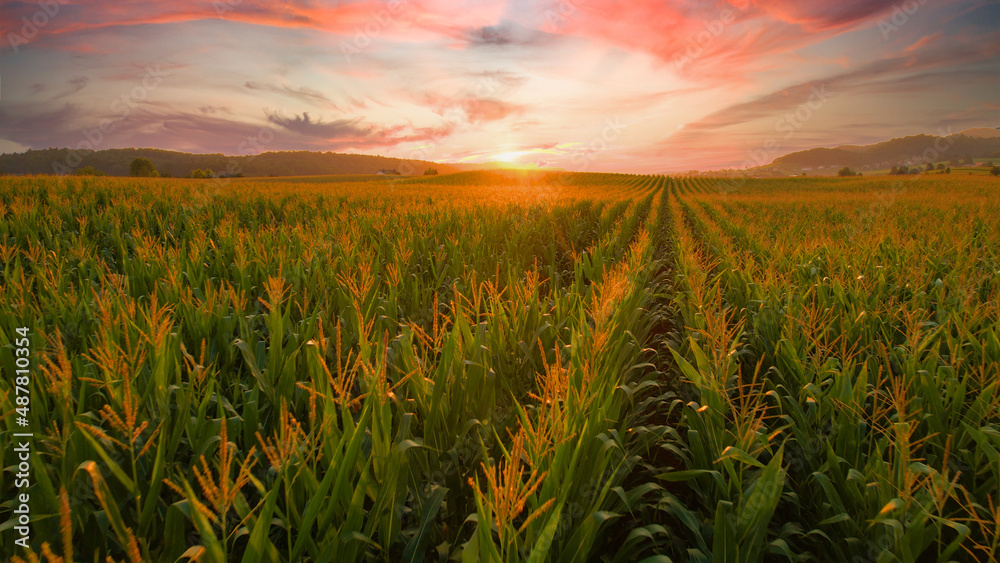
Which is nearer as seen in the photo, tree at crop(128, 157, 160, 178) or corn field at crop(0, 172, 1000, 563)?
corn field at crop(0, 172, 1000, 563)

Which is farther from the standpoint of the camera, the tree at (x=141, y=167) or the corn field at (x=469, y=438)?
the tree at (x=141, y=167)

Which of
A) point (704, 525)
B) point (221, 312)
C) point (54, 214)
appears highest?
point (54, 214)

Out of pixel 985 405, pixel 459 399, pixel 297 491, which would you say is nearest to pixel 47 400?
pixel 297 491

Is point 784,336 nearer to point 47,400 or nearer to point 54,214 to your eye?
point 47,400

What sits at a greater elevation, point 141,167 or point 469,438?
point 141,167

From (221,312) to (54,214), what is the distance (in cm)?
711

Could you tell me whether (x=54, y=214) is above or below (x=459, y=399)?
above

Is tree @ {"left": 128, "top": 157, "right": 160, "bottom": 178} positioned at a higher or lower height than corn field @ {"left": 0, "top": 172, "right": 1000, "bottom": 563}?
higher

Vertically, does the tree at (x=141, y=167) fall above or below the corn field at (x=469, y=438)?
above

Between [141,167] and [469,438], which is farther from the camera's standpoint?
[141,167]

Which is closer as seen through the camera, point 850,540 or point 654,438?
point 850,540

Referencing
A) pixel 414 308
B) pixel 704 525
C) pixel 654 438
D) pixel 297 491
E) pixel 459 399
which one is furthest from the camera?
pixel 414 308

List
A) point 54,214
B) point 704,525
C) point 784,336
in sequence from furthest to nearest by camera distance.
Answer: point 54,214
point 784,336
point 704,525

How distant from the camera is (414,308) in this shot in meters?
4.23
